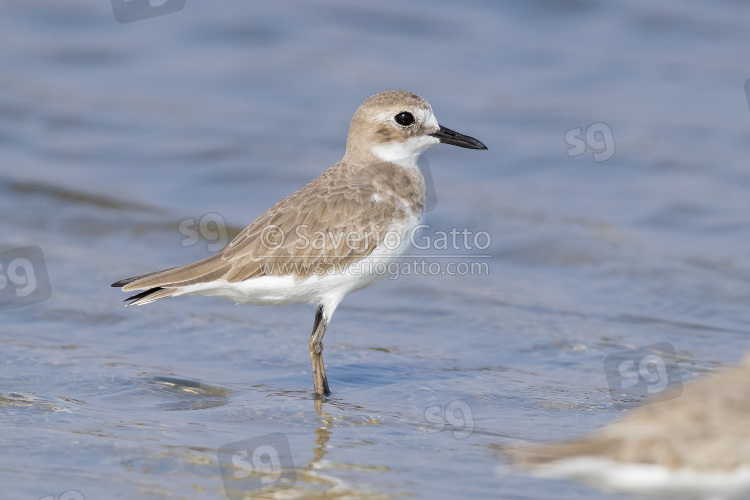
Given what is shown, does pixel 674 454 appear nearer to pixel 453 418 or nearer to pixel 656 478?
pixel 656 478

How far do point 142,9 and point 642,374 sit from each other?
476 inches

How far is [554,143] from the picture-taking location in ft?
41.9

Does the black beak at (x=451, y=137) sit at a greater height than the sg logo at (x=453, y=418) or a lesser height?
greater

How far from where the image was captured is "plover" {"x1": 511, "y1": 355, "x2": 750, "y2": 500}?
14.0 ft

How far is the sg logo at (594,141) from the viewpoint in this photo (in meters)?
12.4

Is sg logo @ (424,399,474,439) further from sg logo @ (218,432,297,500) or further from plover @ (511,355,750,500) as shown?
plover @ (511,355,750,500)

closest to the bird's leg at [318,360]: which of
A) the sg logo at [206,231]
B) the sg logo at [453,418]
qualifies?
the sg logo at [453,418]

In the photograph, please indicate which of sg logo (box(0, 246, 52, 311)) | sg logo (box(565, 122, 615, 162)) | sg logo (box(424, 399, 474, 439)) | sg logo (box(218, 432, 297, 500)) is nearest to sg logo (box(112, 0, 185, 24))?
sg logo (box(565, 122, 615, 162))

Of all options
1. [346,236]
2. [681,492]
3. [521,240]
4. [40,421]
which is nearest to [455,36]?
[521,240]

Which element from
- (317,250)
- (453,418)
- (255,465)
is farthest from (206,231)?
(255,465)

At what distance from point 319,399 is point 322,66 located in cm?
917

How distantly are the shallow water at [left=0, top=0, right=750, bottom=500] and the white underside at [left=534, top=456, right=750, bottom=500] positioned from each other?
0.35m

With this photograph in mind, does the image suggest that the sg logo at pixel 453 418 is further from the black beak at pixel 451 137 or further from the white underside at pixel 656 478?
the black beak at pixel 451 137

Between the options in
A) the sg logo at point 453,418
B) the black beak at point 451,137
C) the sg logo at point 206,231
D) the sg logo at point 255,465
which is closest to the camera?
the sg logo at point 255,465
